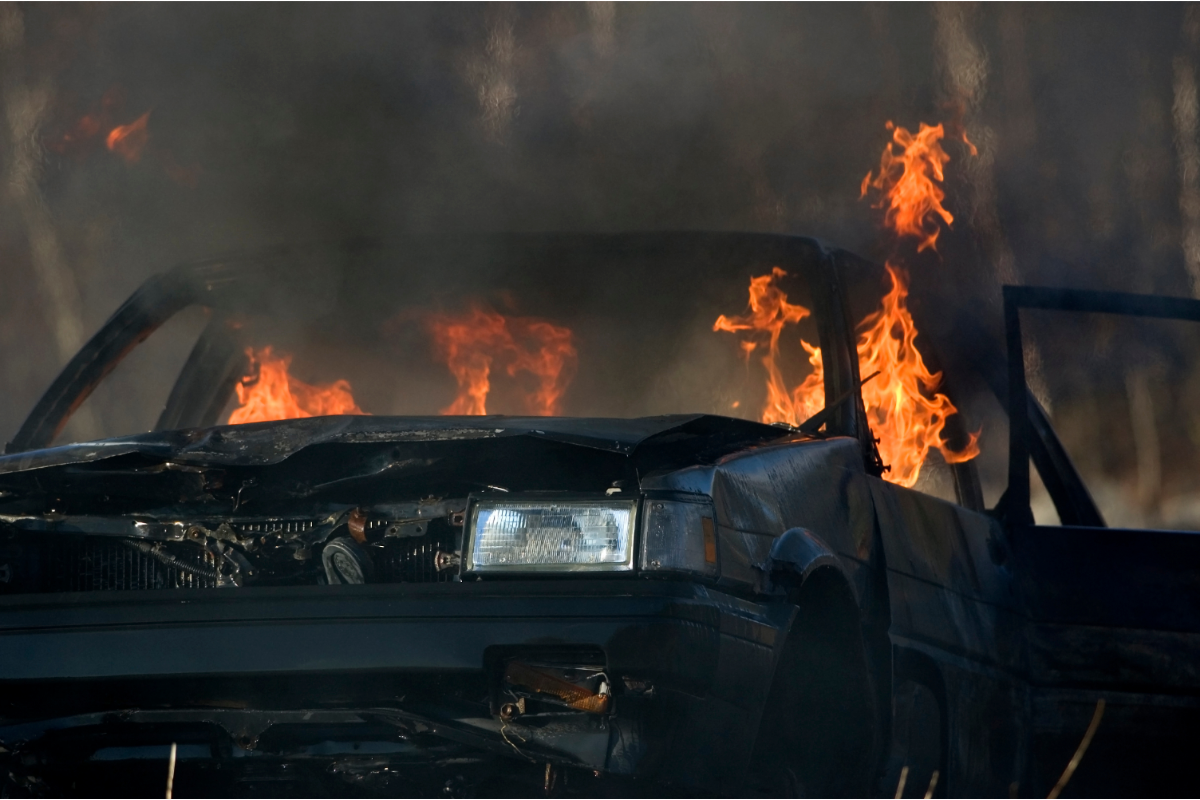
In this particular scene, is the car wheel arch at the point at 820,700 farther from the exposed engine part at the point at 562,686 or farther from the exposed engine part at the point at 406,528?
the exposed engine part at the point at 406,528

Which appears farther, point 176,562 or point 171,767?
point 176,562

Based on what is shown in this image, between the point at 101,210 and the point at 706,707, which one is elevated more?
the point at 101,210

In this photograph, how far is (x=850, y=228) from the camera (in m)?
4.77

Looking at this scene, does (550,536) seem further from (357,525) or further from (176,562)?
(176,562)

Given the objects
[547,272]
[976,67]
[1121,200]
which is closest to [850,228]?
[547,272]

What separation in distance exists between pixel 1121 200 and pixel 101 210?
47.2ft

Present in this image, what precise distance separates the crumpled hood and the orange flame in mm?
767

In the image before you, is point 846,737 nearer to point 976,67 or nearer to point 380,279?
point 380,279

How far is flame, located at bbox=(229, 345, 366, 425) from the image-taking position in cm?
371

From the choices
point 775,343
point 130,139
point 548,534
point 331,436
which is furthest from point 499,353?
point 130,139

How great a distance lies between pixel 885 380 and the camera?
356cm

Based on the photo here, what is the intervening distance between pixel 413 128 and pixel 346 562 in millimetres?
6811

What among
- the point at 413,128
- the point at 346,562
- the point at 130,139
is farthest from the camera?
the point at 413,128

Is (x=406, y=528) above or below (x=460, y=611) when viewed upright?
above
